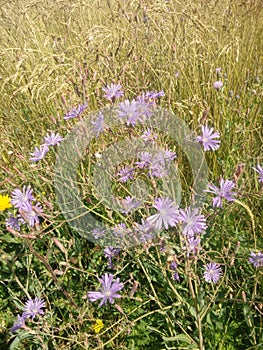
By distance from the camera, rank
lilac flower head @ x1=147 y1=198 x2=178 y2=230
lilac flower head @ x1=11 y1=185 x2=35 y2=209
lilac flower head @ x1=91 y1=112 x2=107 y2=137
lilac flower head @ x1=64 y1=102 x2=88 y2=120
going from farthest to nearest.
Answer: lilac flower head @ x1=64 y1=102 x2=88 y2=120
lilac flower head @ x1=91 y1=112 x2=107 y2=137
lilac flower head @ x1=11 y1=185 x2=35 y2=209
lilac flower head @ x1=147 y1=198 x2=178 y2=230

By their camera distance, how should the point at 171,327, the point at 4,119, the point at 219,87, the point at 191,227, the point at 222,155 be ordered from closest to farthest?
1. the point at 191,227
2. the point at 171,327
3. the point at 219,87
4. the point at 222,155
5. the point at 4,119

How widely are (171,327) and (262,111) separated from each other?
144cm

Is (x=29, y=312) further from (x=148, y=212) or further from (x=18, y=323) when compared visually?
(x=148, y=212)

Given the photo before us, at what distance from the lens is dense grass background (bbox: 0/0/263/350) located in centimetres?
141

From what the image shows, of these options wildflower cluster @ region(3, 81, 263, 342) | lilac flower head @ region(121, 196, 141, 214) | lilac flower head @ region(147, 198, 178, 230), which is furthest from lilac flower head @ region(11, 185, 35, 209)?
lilac flower head @ region(147, 198, 178, 230)

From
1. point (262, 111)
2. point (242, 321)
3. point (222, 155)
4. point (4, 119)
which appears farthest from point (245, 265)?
point (4, 119)

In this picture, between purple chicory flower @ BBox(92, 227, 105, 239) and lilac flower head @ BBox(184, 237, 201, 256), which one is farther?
purple chicory flower @ BBox(92, 227, 105, 239)

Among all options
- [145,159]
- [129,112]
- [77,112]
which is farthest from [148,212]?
[77,112]

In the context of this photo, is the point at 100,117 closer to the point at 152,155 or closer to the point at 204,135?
the point at 152,155

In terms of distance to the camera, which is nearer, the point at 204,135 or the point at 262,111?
the point at 204,135

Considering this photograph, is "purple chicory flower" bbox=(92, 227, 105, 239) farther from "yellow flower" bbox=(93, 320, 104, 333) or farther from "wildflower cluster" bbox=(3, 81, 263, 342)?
"yellow flower" bbox=(93, 320, 104, 333)

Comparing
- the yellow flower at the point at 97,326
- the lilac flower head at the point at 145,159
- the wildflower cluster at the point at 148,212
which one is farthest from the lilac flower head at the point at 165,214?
the yellow flower at the point at 97,326

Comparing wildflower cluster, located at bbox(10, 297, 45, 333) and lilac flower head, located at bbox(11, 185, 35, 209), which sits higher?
→ lilac flower head, located at bbox(11, 185, 35, 209)

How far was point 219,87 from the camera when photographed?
1825 millimetres
